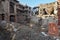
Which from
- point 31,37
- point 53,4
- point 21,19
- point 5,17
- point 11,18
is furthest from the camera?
point 53,4

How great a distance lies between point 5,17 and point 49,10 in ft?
30.2

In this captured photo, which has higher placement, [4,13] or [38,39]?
[4,13]

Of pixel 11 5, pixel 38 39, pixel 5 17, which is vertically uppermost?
pixel 11 5

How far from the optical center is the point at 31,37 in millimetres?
9836

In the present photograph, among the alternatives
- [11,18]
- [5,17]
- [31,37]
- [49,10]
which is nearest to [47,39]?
[31,37]

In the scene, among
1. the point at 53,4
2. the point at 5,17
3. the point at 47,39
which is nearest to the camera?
the point at 47,39

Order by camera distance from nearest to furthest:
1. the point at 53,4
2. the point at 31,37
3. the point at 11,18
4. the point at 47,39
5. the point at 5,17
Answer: the point at 47,39 < the point at 31,37 < the point at 5,17 < the point at 11,18 < the point at 53,4

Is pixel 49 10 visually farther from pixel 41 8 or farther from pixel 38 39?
pixel 38 39

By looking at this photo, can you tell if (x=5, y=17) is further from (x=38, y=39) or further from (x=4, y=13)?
(x=38, y=39)

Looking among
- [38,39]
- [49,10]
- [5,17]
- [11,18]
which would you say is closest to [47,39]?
[38,39]

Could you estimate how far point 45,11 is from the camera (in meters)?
23.7

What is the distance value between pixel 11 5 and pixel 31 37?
27.3 ft

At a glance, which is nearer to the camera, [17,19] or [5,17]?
[5,17]

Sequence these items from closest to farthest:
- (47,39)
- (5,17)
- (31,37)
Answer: (47,39) < (31,37) < (5,17)
